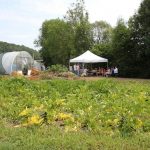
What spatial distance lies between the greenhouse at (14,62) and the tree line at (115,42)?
738 cm

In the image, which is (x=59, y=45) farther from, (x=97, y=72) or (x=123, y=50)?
(x=123, y=50)

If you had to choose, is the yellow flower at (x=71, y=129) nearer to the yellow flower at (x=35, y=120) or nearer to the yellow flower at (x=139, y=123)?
the yellow flower at (x=35, y=120)

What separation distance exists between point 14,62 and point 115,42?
1051 cm

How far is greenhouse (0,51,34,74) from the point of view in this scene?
1900 inches

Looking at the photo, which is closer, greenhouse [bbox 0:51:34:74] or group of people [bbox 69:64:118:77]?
group of people [bbox 69:64:118:77]

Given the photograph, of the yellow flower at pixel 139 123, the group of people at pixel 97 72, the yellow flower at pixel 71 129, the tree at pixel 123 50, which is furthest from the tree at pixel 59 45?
the yellow flower at pixel 139 123

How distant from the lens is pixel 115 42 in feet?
152

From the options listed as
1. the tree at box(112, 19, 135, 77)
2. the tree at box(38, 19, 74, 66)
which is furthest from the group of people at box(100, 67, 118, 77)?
the tree at box(38, 19, 74, 66)

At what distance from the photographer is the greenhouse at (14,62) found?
48253 millimetres

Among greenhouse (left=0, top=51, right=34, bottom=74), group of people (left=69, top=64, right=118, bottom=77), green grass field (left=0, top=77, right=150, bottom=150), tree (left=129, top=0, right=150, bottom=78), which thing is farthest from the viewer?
greenhouse (left=0, top=51, right=34, bottom=74)

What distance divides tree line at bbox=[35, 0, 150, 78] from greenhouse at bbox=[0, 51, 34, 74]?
7382 mm

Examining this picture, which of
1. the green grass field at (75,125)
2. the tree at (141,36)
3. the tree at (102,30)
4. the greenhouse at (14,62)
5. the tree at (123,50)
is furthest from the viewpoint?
the tree at (102,30)

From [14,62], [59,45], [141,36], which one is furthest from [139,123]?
[59,45]

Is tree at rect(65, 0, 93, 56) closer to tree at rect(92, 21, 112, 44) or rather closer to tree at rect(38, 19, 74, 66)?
tree at rect(38, 19, 74, 66)
